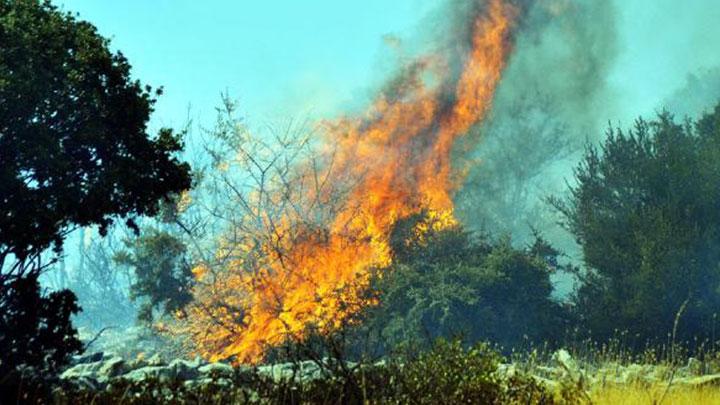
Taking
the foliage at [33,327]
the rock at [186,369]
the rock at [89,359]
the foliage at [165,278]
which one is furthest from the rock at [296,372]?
the foliage at [165,278]

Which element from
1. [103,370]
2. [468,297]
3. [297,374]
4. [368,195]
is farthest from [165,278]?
[297,374]

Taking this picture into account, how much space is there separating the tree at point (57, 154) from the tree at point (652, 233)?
53.9 ft

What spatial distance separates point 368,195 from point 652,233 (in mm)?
9622

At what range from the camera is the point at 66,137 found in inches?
440

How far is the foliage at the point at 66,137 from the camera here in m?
10.4

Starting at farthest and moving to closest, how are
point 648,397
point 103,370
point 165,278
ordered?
point 165,278 → point 103,370 → point 648,397

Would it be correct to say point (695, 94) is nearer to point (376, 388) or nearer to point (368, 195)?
point (368, 195)

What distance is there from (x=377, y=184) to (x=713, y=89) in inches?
1936

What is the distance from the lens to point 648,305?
22.2m

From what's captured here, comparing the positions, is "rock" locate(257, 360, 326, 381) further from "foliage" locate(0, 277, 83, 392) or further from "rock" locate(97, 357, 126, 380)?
"rock" locate(97, 357, 126, 380)

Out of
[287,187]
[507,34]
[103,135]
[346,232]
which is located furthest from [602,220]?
[103,135]

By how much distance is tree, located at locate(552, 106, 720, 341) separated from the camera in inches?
882

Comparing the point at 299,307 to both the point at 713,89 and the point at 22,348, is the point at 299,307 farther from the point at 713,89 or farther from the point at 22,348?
the point at 713,89

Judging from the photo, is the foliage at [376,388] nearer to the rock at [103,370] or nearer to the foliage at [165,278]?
the rock at [103,370]
